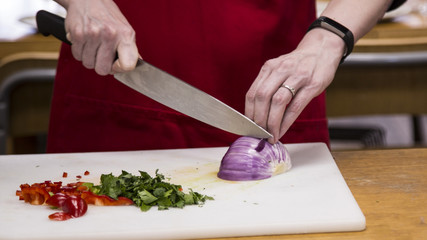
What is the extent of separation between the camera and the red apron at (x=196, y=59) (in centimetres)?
167

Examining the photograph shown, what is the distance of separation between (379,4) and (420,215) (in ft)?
1.92

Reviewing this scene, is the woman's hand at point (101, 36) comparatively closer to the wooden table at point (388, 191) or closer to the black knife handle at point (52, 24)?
the black knife handle at point (52, 24)

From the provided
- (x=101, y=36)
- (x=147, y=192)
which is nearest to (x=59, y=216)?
(x=147, y=192)

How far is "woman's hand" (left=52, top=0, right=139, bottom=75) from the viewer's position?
4.58 ft

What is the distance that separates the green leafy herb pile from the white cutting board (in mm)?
17

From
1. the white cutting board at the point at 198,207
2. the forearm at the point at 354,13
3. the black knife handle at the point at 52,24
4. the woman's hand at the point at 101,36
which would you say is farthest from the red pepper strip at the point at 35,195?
the forearm at the point at 354,13

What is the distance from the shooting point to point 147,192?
125 cm

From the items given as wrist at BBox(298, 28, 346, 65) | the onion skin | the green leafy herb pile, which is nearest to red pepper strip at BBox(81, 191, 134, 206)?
the green leafy herb pile

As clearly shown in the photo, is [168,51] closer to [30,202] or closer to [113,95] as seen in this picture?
[113,95]

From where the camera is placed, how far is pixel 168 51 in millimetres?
1684

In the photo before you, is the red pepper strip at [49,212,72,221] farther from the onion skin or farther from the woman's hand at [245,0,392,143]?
the woman's hand at [245,0,392,143]

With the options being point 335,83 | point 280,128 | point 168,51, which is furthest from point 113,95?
point 335,83

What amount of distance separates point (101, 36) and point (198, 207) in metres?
0.45

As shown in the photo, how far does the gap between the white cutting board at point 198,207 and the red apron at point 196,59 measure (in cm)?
11
